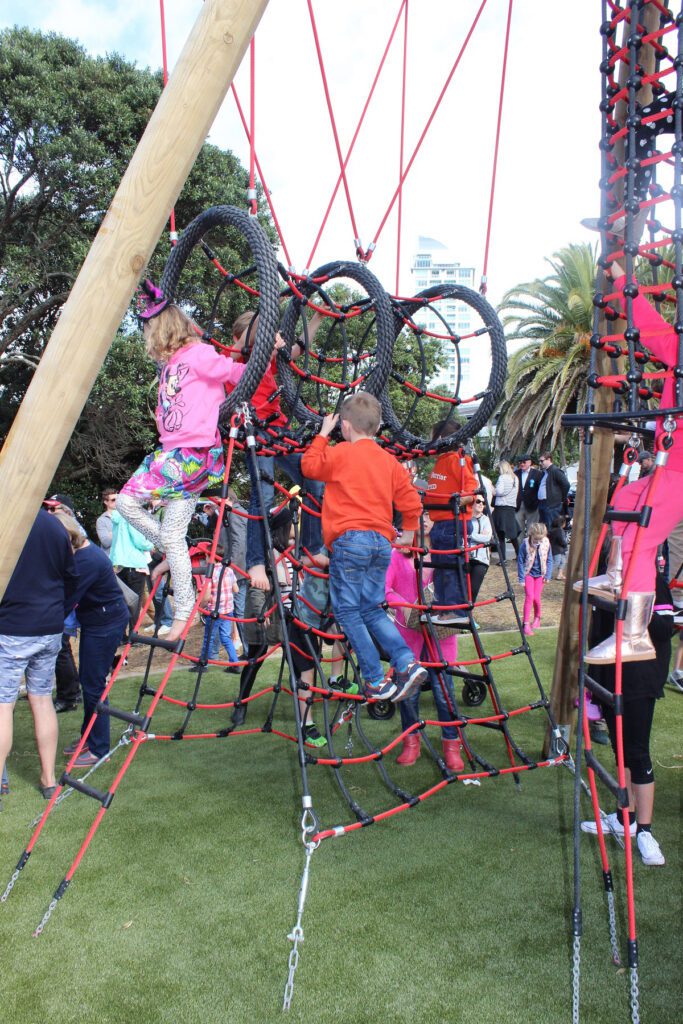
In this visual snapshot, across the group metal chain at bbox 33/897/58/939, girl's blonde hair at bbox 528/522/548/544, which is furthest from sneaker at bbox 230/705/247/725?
girl's blonde hair at bbox 528/522/548/544

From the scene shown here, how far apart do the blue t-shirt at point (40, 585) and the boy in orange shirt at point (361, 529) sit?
57.1 inches

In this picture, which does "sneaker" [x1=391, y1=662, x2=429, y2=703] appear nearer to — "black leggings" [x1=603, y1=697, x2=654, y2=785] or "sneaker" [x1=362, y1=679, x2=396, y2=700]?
"sneaker" [x1=362, y1=679, x2=396, y2=700]

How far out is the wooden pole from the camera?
169 centimetres

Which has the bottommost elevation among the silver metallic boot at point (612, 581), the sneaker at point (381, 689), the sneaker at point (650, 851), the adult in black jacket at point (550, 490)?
the sneaker at point (650, 851)

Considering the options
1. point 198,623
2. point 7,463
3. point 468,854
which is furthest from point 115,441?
point 7,463

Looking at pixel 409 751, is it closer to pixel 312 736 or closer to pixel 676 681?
pixel 312 736

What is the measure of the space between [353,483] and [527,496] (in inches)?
365

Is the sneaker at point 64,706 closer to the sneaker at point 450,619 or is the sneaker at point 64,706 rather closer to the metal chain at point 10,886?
the metal chain at point 10,886

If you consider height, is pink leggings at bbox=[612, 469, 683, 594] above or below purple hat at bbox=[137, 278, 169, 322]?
below

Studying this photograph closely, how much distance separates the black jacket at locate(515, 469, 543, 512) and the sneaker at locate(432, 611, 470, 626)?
26.4 ft

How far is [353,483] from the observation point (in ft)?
11.9

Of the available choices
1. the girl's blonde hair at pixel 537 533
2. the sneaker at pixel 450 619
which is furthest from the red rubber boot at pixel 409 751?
the girl's blonde hair at pixel 537 533

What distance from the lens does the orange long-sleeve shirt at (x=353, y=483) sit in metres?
3.61

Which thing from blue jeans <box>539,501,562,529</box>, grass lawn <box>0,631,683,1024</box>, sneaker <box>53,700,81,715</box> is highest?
blue jeans <box>539,501,562,529</box>
